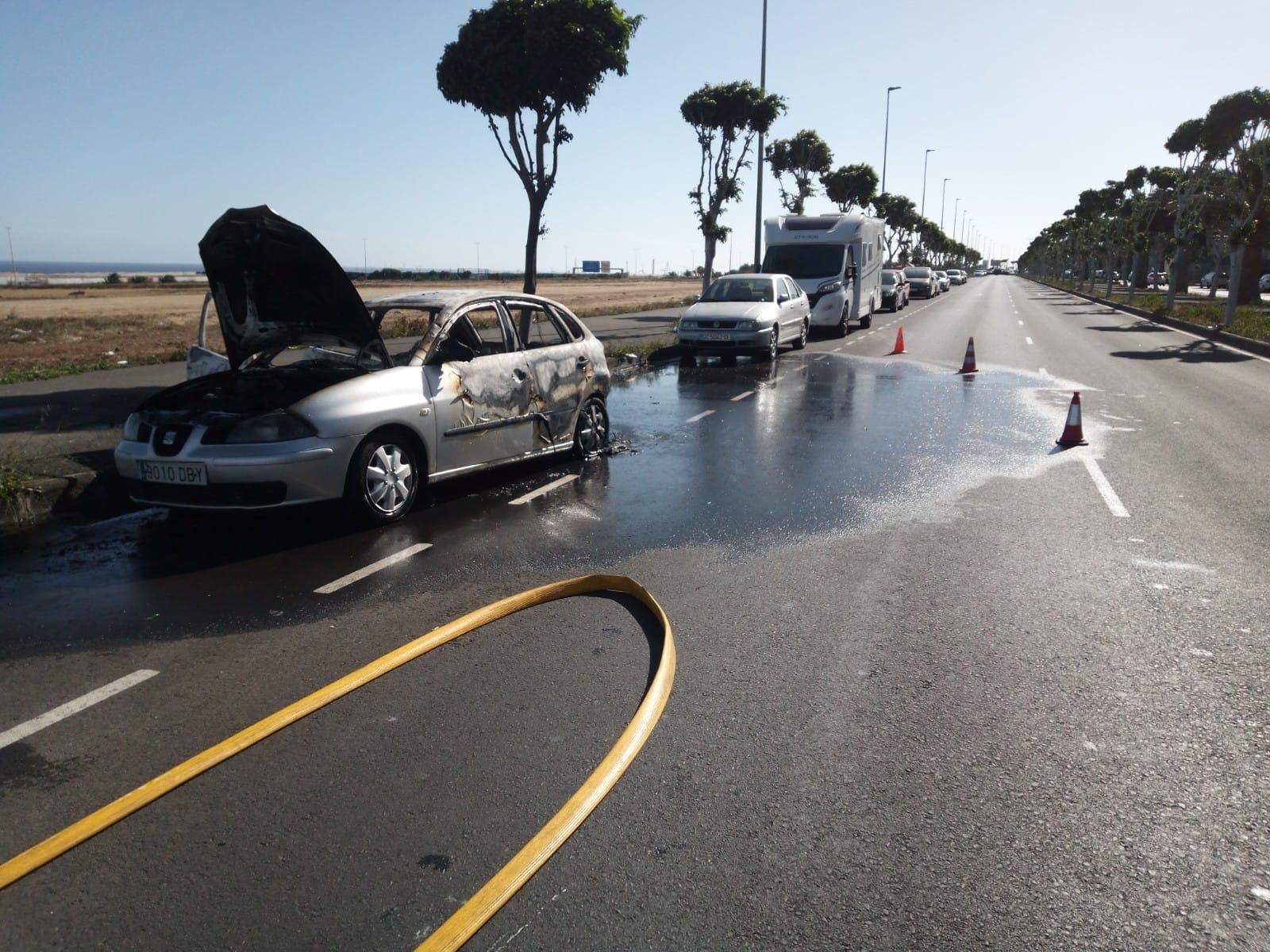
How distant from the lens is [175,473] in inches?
253

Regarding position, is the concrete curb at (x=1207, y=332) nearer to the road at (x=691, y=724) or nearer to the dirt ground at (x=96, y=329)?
the road at (x=691, y=724)

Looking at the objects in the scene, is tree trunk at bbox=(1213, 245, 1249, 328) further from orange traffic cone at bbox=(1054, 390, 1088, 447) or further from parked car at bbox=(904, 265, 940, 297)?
parked car at bbox=(904, 265, 940, 297)

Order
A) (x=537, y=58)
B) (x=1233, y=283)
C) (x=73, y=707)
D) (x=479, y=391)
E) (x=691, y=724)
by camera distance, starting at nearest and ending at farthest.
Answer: (x=691, y=724)
(x=73, y=707)
(x=479, y=391)
(x=537, y=58)
(x=1233, y=283)

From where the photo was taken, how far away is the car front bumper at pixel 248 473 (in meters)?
6.33

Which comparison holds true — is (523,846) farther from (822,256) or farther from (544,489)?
(822,256)

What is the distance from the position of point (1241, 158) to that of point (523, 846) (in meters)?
31.4

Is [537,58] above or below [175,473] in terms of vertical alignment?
above

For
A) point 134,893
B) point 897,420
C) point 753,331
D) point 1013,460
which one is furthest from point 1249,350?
point 134,893

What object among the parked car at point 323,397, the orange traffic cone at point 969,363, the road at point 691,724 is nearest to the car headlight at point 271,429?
the parked car at point 323,397

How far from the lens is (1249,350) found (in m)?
21.9

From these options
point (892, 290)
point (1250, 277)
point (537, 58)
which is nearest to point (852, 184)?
point (892, 290)

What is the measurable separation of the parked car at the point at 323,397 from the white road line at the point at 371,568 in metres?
0.59

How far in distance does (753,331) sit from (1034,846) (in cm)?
1619

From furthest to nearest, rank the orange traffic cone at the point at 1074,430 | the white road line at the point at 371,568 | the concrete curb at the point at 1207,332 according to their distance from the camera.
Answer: the concrete curb at the point at 1207,332 → the orange traffic cone at the point at 1074,430 → the white road line at the point at 371,568
